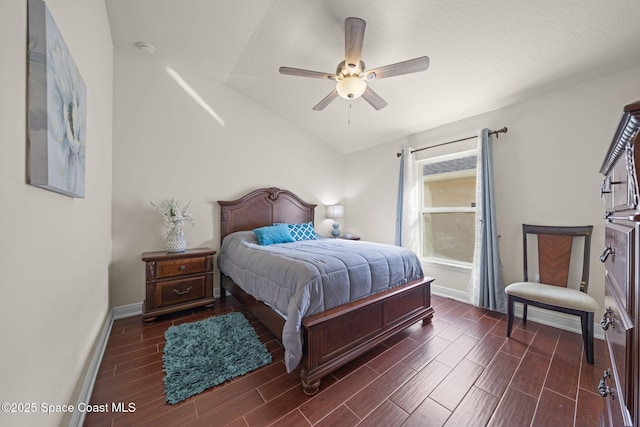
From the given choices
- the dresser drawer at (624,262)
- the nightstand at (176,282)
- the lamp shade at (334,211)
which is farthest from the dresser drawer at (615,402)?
the lamp shade at (334,211)

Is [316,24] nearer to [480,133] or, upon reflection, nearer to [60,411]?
[480,133]

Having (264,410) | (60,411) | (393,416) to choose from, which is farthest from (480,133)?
(60,411)

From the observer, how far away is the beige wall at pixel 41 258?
2.23ft

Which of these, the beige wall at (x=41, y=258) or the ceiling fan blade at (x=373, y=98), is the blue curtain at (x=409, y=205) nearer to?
the ceiling fan blade at (x=373, y=98)

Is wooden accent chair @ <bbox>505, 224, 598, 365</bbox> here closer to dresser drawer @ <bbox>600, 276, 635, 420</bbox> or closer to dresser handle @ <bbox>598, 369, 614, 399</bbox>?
dresser handle @ <bbox>598, 369, 614, 399</bbox>

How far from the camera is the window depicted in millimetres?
3213

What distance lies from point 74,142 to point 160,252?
1916 mm

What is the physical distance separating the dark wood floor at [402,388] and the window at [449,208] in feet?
4.46

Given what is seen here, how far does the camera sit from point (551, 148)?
8.02 feet

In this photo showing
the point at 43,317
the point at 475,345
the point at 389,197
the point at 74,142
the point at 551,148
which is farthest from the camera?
the point at 389,197

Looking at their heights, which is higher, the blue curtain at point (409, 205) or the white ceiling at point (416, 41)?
the white ceiling at point (416, 41)

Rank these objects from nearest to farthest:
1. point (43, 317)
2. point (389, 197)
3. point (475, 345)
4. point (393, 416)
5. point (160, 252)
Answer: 1. point (43, 317)
2. point (393, 416)
3. point (475, 345)
4. point (160, 252)
5. point (389, 197)

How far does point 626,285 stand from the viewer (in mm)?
724

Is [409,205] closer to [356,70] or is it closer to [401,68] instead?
[401,68]
